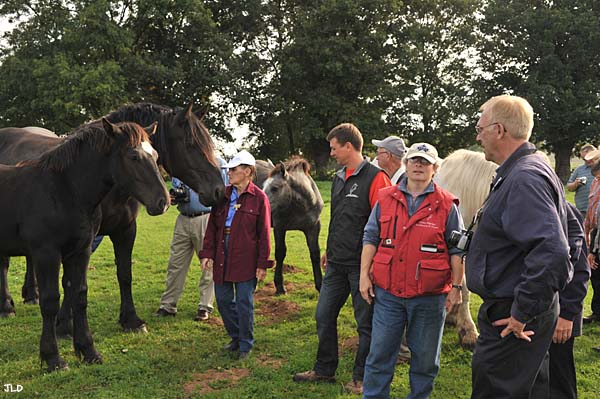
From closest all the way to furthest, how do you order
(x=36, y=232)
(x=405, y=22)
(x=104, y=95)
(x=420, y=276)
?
1. (x=420, y=276)
2. (x=36, y=232)
3. (x=104, y=95)
4. (x=405, y=22)

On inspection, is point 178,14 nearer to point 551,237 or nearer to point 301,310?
point 301,310

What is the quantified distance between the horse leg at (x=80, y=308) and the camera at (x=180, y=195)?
1419 millimetres

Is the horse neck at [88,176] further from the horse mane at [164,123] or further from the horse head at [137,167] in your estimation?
the horse mane at [164,123]

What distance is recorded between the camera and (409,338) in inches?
141

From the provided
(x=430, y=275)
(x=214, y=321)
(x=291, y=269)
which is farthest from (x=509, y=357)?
(x=291, y=269)

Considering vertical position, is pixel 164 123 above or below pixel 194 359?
above

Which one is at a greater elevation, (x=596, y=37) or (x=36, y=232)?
(x=596, y=37)

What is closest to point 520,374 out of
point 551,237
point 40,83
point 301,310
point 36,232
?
point 551,237

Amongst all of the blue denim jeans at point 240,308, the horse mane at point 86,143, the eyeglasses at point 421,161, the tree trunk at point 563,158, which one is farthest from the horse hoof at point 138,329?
the tree trunk at point 563,158

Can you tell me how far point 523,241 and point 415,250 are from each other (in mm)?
1096

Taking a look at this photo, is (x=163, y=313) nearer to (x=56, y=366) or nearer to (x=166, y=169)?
(x=56, y=366)

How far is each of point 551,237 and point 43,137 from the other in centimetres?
705

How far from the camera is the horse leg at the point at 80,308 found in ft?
16.4

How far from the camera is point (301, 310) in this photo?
22.7 ft
